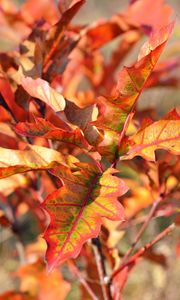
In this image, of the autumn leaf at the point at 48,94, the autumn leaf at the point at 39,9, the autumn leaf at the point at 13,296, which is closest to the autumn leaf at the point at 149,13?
the autumn leaf at the point at 39,9

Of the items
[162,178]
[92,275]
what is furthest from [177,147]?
[92,275]

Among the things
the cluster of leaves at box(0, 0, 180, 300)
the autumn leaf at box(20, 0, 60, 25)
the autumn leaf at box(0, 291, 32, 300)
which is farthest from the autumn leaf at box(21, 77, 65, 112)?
the autumn leaf at box(20, 0, 60, 25)

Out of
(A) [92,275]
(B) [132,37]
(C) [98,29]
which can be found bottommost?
(A) [92,275]

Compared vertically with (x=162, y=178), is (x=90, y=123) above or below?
above

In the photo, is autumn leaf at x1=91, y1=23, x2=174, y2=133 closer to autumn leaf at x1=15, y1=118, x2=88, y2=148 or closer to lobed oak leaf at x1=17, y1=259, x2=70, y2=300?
autumn leaf at x1=15, y1=118, x2=88, y2=148

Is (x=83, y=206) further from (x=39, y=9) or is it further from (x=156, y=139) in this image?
(x=39, y=9)

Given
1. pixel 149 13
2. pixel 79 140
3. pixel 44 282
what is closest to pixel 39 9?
pixel 149 13

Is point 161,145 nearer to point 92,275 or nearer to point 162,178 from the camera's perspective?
point 162,178

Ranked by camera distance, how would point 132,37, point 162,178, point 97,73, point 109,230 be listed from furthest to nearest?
point 97,73
point 132,37
point 109,230
point 162,178
